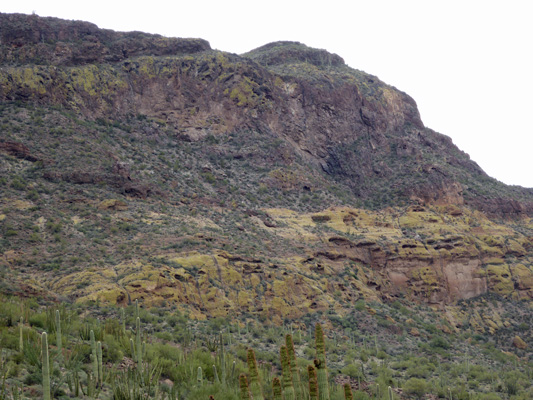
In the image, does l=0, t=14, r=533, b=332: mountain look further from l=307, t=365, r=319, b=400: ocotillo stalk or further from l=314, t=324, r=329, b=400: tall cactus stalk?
l=307, t=365, r=319, b=400: ocotillo stalk

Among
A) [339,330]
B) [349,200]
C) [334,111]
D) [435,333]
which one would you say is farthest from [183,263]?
[334,111]

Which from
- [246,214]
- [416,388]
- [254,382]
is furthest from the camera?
[246,214]

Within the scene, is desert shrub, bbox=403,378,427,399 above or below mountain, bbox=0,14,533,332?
below

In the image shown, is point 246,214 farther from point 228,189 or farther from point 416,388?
point 416,388

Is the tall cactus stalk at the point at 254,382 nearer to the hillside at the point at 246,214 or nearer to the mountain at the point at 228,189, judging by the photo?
the hillside at the point at 246,214

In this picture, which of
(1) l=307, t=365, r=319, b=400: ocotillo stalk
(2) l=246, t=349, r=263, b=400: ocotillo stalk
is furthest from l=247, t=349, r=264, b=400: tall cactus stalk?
(1) l=307, t=365, r=319, b=400: ocotillo stalk

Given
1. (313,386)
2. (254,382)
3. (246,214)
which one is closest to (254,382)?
(254,382)

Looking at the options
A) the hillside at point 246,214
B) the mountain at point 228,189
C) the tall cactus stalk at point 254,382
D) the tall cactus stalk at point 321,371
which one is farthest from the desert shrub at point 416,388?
the tall cactus stalk at point 254,382

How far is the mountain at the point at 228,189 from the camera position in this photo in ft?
109

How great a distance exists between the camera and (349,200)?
6100cm

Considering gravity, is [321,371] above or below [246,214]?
below

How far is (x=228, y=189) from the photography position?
5309cm

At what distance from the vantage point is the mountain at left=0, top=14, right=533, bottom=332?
33.2 metres

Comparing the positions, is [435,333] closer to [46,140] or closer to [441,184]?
[441,184]
